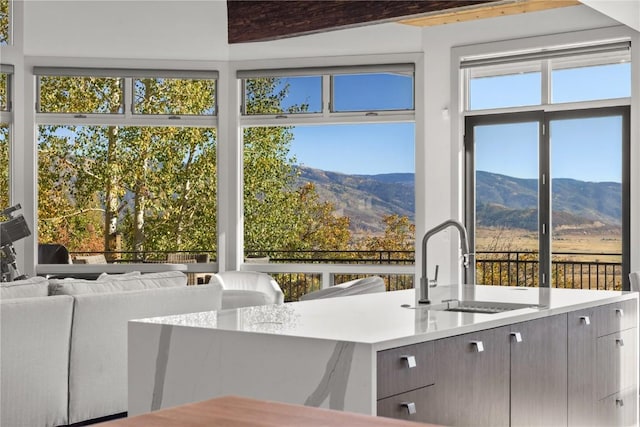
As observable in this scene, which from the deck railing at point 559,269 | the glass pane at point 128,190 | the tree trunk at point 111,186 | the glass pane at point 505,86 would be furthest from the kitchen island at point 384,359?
the tree trunk at point 111,186

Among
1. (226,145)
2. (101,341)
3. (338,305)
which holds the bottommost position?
(101,341)

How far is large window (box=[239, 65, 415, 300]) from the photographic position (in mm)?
8883

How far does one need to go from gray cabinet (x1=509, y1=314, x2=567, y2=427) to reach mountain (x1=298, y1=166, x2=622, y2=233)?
431 cm

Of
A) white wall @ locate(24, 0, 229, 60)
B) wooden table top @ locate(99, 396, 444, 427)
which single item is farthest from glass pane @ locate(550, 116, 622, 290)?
wooden table top @ locate(99, 396, 444, 427)

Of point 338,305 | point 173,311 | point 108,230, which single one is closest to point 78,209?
point 108,230

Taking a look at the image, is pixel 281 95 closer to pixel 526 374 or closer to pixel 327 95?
pixel 327 95

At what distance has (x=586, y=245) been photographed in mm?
7574

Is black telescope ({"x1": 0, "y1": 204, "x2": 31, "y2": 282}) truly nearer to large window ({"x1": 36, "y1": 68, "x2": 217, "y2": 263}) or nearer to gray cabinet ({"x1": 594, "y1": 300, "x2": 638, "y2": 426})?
large window ({"x1": 36, "y1": 68, "x2": 217, "y2": 263})

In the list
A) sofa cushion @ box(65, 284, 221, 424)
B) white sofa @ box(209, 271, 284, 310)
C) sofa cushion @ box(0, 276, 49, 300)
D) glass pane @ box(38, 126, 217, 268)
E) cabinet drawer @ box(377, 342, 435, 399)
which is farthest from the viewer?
glass pane @ box(38, 126, 217, 268)

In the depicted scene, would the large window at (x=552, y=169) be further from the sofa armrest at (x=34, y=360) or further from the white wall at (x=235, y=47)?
the sofa armrest at (x=34, y=360)

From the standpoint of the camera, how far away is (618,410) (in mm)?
4113

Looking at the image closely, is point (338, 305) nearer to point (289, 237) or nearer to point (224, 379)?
point (224, 379)

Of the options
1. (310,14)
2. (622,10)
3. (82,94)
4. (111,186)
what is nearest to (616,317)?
(310,14)

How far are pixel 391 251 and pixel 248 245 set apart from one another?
163 centimetres
